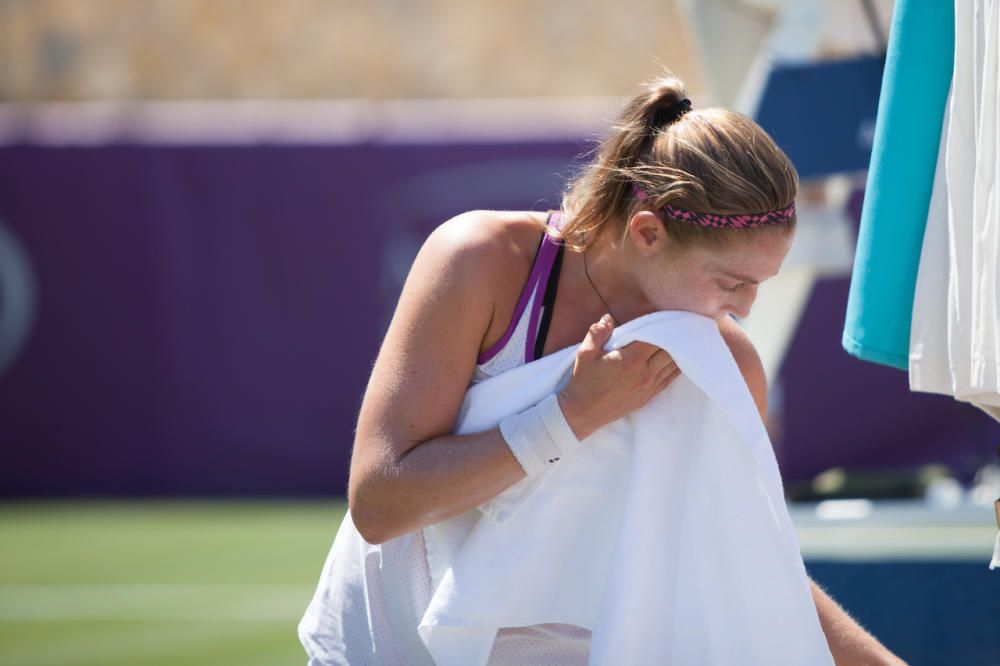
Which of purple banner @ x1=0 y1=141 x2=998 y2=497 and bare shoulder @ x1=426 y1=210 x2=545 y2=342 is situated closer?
bare shoulder @ x1=426 y1=210 x2=545 y2=342

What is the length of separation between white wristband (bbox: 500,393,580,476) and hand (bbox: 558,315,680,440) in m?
0.01

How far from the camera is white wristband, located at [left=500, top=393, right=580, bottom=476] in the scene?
197 cm

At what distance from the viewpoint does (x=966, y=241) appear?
191 cm

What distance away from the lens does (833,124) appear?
131 inches

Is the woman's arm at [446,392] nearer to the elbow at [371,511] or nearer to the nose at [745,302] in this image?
the elbow at [371,511]

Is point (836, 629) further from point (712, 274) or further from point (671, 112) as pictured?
point (671, 112)

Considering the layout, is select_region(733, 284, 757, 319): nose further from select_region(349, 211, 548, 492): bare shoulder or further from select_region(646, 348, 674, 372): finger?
select_region(349, 211, 548, 492): bare shoulder

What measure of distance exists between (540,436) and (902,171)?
640 millimetres

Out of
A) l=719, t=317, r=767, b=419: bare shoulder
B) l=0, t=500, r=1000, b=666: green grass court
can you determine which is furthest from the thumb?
l=0, t=500, r=1000, b=666: green grass court

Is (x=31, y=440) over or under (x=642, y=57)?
under

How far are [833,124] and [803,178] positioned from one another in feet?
0.48

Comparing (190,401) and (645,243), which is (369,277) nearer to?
(190,401)

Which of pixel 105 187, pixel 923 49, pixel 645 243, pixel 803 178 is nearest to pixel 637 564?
pixel 645 243

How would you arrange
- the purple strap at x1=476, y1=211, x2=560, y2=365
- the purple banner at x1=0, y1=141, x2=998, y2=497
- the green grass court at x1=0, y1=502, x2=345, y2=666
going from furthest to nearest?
the purple banner at x1=0, y1=141, x2=998, y2=497 < the green grass court at x1=0, y1=502, x2=345, y2=666 < the purple strap at x1=476, y1=211, x2=560, y2=365
